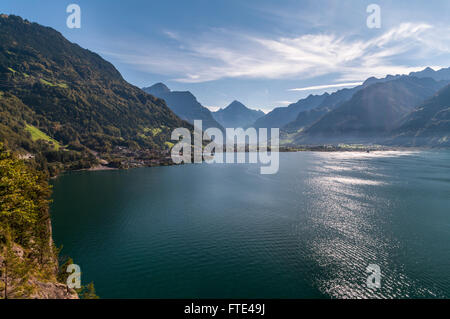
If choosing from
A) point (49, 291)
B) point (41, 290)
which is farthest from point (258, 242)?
point (41, 290)

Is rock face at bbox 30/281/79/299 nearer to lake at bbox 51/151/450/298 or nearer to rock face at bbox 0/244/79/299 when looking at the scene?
rock face at bbox 0/244/79/299

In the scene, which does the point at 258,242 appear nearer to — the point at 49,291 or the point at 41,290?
the point at 49,291

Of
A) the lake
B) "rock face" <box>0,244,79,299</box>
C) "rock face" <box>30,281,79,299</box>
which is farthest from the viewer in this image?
the lake

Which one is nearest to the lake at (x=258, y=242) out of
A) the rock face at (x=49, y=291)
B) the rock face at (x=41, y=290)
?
the rock face at (x=49, y=291)

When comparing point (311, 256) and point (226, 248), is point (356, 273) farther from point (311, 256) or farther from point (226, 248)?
point (226, 248)

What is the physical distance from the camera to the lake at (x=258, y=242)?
43719mm

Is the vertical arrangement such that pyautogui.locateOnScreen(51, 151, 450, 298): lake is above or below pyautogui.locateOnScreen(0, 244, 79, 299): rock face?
below

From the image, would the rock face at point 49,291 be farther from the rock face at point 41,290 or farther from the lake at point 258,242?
the lake at point 258,242

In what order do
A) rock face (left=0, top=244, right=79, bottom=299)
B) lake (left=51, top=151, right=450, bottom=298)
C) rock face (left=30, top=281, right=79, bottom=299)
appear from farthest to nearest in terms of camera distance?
lake (left=51, top=151, right=450, bottom=298), rock face (left=30, top=281, right=79, bottom=299), rock face (left=0, top=244, right=79, bottom=299)

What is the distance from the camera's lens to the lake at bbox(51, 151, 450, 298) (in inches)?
1721

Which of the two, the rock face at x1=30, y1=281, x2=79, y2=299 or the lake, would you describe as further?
the lake

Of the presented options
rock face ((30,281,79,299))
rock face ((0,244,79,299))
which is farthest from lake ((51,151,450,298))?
rock face ((0,244,79,299))
